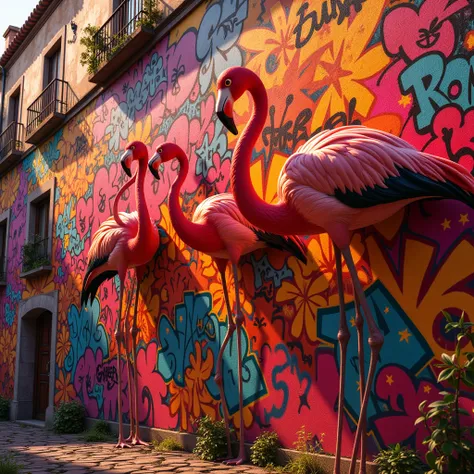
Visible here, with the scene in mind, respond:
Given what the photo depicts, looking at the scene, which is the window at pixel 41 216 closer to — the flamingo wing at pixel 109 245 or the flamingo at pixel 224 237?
the flamingo wing at pixel 109 245

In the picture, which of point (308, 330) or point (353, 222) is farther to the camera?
point (308, 330)

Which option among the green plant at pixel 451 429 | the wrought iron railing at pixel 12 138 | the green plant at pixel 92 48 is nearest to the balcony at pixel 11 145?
the wrought iron railing at pixel 12 138

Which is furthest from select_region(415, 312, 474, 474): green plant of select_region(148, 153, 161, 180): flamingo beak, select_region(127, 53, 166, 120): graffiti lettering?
select_region(127, 53, 166, 120): graffiti lettering

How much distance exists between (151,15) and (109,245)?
12.1ft

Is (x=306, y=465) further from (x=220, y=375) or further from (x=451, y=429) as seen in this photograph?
(x=451, y=429)

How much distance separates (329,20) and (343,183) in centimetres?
230

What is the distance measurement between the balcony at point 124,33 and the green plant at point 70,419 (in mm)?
5460

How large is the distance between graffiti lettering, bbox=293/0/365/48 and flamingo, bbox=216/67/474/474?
1572 mm

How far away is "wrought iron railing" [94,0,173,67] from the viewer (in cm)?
888

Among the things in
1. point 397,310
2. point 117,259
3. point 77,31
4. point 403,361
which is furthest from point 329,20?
point 77,31

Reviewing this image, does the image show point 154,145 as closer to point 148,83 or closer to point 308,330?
point 148,83

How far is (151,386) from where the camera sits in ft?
25.6

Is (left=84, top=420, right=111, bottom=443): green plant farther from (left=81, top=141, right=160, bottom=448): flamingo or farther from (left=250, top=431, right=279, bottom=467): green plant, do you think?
(left=250, top=431, right=279, bottom=467): green plant

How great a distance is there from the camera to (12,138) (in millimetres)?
14438
